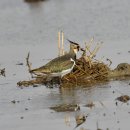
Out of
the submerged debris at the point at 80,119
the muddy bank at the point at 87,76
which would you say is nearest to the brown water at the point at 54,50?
the submerged debris at the point at 80,119

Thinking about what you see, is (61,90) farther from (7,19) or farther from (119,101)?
(7,19)

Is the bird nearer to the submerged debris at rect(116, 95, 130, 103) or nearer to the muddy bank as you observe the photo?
the muddy bank

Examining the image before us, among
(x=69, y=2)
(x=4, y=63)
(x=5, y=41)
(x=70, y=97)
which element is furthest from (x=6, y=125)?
(x=69, y=2)

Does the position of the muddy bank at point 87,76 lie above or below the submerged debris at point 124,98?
above

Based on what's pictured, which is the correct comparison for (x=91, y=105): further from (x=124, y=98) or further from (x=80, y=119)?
(x=80, y=119)

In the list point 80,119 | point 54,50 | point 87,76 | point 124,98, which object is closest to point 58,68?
point 87,76

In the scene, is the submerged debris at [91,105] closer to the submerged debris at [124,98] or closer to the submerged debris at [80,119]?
the submerged debris at [124,98]

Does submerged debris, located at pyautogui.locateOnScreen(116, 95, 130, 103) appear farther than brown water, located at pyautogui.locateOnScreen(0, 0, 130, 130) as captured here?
Yes

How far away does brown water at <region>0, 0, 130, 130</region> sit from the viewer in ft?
30.7

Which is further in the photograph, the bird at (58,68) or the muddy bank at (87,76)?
the muddy bank at (87,76)

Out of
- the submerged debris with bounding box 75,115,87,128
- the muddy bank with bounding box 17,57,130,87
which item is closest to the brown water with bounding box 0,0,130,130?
the submerged debris with bounding box 75,115,87,128

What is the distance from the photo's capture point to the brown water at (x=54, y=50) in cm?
934

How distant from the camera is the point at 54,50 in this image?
1481 cm

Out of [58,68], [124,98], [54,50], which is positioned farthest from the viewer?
[54,50]
